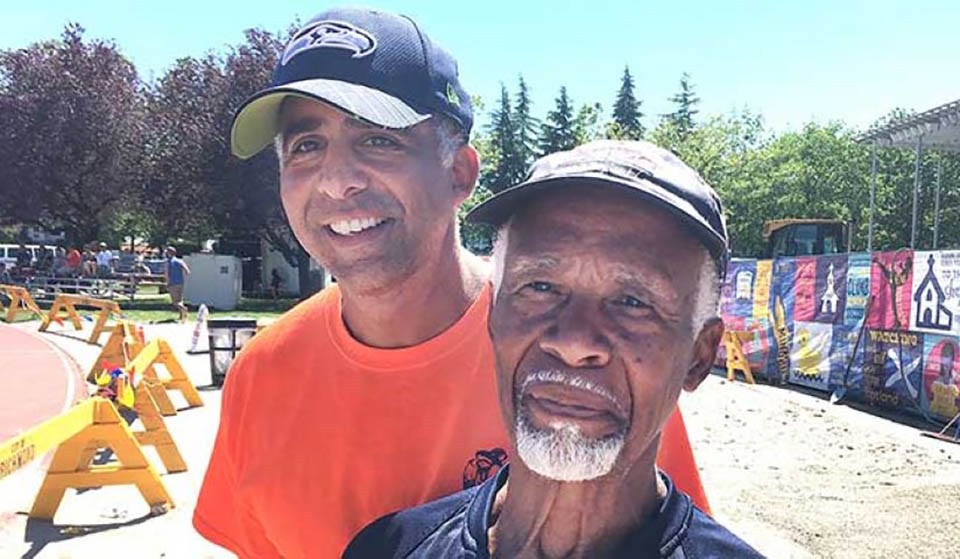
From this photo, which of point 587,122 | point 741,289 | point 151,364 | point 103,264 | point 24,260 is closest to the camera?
point 151,364

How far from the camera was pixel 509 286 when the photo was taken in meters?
1.65

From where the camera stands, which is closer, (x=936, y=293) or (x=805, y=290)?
(x=936, y=293)

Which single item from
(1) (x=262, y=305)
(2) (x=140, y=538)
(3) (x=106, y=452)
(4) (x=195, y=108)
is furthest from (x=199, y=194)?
(2) (x=140, y=538)

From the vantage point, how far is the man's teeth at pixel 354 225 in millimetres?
2090

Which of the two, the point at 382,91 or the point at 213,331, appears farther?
the point at 213,331

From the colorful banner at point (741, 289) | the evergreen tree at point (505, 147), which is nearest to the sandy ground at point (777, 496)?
A: the colorful banner at point (741, 289)

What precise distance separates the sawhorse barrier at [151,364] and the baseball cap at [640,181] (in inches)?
332

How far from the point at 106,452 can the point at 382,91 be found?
7.71 metres

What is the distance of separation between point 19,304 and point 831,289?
2233 centimetres

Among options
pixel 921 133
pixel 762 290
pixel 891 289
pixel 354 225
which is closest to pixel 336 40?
pixel 354 225

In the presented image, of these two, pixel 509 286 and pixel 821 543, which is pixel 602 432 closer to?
pixel 509 286

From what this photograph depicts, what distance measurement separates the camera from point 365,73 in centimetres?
210

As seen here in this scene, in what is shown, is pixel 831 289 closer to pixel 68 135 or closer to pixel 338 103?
pixel 338 103

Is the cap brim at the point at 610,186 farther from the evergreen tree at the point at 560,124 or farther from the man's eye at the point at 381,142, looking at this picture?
the evergreen tree at the point at 560,124
